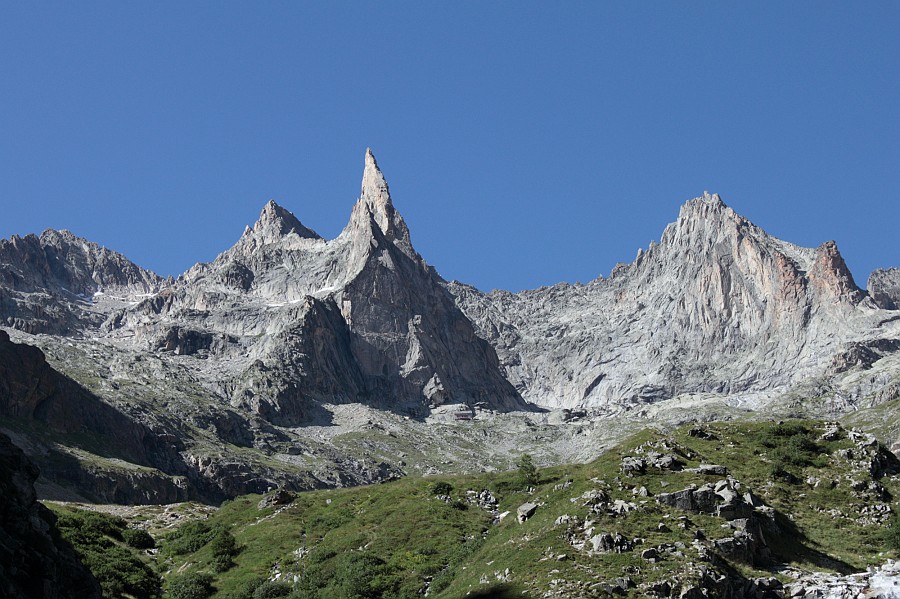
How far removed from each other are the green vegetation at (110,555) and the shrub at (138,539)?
0.10 metres

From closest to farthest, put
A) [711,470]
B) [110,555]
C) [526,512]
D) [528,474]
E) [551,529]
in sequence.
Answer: [551,529], [711,470], [526,512], [110,555], [528,474]

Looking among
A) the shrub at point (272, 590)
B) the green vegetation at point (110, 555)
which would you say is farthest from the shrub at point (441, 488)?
the green vegetation at point (110, 555)

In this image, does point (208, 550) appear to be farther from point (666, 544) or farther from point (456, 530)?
point (666, 544)

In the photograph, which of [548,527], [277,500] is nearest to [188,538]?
[277,500]

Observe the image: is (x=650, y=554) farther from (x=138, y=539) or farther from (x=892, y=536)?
(x=138, y=539)

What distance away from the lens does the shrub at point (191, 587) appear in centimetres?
7706

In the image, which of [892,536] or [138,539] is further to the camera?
[138,539]

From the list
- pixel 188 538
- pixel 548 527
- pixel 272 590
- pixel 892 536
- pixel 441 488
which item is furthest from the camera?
pixel 441 488

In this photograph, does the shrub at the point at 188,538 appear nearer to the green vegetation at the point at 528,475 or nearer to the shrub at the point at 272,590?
the shrub at the point at 272,590

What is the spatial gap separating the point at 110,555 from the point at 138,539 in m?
11.3

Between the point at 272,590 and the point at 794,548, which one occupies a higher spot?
the point at 272,590

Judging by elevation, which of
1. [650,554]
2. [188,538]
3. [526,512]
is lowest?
[650,554]

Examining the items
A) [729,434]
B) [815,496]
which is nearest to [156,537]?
[729,434]

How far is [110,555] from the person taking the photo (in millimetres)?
82500
